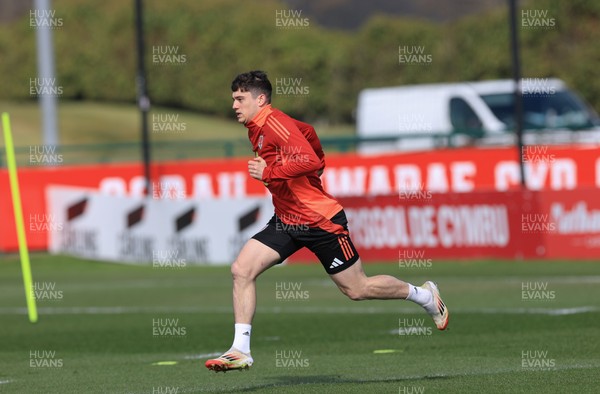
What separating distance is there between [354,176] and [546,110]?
452 centimetres

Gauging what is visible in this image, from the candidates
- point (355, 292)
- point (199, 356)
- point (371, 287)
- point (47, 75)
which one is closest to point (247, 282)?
point (355, 292)

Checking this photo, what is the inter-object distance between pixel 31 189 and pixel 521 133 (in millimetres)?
9350

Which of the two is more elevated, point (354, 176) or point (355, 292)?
point (354, 176)

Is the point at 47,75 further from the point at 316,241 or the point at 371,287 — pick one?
the point at 371,287

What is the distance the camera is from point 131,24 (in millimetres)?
68375

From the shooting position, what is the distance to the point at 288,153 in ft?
32.0

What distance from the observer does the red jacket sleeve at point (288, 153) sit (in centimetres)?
964

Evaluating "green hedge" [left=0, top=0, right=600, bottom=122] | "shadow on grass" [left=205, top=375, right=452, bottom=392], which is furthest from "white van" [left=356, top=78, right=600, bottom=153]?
"green hedge" [left=0, top=0, right=600, bottom=122]

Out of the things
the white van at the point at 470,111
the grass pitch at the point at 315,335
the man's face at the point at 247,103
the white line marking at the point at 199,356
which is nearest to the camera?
the man's face at the point at 247,103

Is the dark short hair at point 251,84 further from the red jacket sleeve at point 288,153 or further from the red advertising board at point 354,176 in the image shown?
the red advertising board at point 354,176

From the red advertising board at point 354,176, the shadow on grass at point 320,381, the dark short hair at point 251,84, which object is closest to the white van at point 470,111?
the red advertising board at point 354,176

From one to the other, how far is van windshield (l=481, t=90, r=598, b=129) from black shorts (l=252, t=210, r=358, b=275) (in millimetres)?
18213

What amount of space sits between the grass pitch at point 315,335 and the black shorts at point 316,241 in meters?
0.90

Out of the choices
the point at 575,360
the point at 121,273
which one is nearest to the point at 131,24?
the point at 121,273
